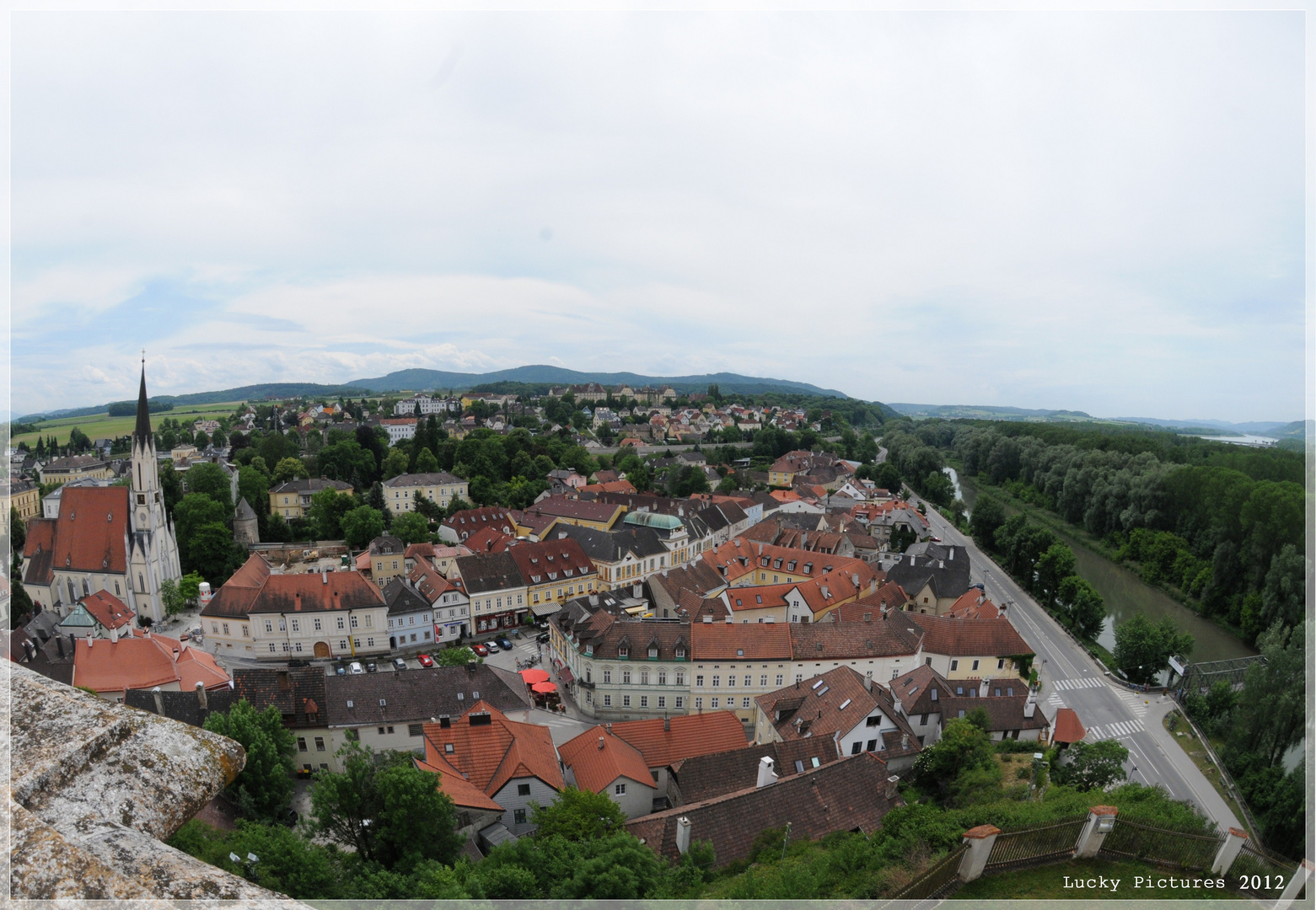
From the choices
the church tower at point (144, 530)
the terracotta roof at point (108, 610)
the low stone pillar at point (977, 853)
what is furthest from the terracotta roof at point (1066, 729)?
the church tower at point (144, 530)

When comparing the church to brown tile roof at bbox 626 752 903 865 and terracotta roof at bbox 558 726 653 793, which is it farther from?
Result: brown tile roof at bbox 626 752 903 865

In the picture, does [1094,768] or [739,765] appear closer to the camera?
[1094,768]

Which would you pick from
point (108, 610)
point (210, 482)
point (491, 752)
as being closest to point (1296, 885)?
point (491, 752)

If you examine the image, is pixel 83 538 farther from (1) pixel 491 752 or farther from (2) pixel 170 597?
(1) pixel 491 752

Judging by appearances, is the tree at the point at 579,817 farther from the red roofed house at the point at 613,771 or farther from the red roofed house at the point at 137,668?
the red roofed house at the point at 137,668

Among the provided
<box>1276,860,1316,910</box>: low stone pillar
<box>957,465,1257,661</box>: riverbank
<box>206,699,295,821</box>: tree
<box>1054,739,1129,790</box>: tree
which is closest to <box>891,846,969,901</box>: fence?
<box>1276,860,1316,910</box>: low stone pillar

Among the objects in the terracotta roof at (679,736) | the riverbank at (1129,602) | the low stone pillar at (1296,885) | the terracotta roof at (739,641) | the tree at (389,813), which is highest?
the low stone pillar at (1296,885)
